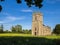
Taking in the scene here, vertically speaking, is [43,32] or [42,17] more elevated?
[42,17]

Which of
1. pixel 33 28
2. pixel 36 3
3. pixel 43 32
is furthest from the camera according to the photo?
pixel 43 32

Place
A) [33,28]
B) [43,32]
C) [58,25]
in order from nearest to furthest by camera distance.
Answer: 1. [33,28]
2. [43,32]
3. [58,25]

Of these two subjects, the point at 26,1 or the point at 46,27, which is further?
the point at 46,27

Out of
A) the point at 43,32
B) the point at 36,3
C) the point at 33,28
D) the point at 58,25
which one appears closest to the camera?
the point at 36,3

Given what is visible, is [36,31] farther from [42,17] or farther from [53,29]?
[53,29]

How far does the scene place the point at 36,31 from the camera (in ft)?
396

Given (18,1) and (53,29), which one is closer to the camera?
(18,1)

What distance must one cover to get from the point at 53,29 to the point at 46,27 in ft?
52.6

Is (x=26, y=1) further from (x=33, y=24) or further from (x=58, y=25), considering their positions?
(x=58, y=25)

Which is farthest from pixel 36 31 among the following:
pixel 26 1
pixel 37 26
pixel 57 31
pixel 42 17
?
pixel 26 1

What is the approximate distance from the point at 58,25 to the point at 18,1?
131 m

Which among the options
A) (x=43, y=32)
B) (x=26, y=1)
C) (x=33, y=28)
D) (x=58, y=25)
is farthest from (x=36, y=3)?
(x=58, y=25)

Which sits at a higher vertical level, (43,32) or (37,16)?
(37,16)

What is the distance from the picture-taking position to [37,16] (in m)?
122
